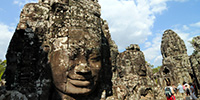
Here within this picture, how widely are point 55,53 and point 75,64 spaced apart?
0.47 metres

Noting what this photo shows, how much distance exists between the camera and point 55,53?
274 cm

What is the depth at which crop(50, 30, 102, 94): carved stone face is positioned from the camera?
2.63 m

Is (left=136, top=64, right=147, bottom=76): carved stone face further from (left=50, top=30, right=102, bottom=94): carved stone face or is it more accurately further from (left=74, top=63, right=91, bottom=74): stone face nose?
(left=74, top=63, right=91, bottom=74): stone face nose

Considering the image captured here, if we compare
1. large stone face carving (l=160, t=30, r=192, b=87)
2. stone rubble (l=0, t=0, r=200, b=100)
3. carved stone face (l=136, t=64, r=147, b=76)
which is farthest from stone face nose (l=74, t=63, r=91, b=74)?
large stone face carving (l=160, t=30, r=192, b=87)

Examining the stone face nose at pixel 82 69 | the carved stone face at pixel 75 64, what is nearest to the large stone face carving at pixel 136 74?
the carved stone face at pixel 75 64

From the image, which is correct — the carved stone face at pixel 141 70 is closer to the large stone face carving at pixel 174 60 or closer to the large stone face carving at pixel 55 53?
the large stone face carving at pixel 55 53

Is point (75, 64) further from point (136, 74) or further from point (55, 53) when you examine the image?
point (136, 74)

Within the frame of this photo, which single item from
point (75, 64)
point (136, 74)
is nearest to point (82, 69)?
point (75, 64)

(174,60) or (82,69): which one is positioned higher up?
(174,60)

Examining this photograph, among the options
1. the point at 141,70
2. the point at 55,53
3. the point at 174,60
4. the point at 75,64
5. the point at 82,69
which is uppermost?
the point at 174,60

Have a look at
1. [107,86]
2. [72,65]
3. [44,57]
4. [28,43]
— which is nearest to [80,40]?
[72,65]

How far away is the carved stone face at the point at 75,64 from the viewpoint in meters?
2.63

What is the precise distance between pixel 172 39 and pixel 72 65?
16.3 m

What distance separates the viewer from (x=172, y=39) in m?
16.1
